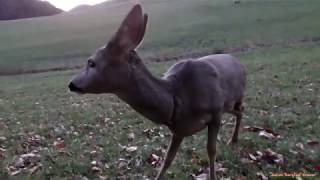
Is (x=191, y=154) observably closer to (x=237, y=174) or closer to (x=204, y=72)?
(x=237, y=174)

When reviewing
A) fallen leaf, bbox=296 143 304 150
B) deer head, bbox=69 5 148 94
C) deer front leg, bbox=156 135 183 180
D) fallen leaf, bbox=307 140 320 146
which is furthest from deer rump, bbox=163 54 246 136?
fallen leaf, bbox=307 140 320 146

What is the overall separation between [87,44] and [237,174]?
42356 mm

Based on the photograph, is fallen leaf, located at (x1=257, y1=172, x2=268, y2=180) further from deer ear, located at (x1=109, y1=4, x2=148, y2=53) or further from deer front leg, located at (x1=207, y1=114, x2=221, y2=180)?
deer ear, located at (x1=109, y1=4, x2=148, y2=53)

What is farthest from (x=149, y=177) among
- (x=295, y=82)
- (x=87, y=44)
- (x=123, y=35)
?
(x=87, y=44)

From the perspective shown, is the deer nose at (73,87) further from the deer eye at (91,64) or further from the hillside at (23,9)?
the hillside at (23,9)

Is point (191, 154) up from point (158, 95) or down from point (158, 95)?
down

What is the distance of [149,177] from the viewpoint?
7.16 meters

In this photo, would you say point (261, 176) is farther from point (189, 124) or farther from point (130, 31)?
point (130, 31)

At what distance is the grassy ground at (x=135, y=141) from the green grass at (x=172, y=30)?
78.2 ft

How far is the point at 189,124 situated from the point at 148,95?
0.76 meters

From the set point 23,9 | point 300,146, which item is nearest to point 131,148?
point 300,146

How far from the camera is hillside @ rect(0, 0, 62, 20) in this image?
85.5m

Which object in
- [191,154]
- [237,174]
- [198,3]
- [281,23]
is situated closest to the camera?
[237,174]

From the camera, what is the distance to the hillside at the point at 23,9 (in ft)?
281
